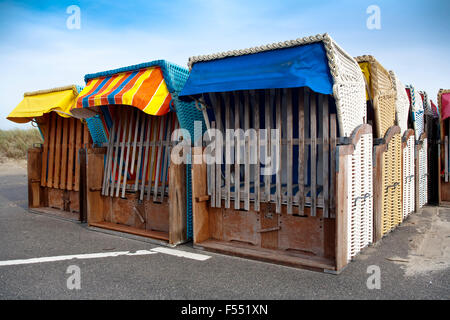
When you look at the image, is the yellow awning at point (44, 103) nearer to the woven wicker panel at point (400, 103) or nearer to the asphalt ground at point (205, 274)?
the asphalt ground at point (205, 274)

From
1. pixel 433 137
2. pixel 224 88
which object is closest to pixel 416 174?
pixel 433 137

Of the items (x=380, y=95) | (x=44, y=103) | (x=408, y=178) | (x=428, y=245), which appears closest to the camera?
(x=428, y=245)

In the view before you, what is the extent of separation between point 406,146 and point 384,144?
1.72 metres

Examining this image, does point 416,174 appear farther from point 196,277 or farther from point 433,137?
point 196,277

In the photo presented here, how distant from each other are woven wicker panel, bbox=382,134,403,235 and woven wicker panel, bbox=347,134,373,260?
26.5 inches

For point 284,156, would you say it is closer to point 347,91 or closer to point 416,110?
point 347,91

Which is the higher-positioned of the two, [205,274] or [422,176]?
[422,176]

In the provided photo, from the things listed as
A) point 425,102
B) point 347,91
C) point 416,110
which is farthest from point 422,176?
point 347,91

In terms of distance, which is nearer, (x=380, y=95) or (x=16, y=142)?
(x=380, y=95)

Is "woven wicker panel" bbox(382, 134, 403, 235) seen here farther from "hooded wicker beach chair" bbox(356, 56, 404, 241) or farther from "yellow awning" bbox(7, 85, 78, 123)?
"yellow awning" bbox(7, 85, 78, 123)

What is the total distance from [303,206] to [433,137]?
7.09 m

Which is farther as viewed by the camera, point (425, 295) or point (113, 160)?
point (113, 160)

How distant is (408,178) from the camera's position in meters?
7.43

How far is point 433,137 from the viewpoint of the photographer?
985 centimetres
